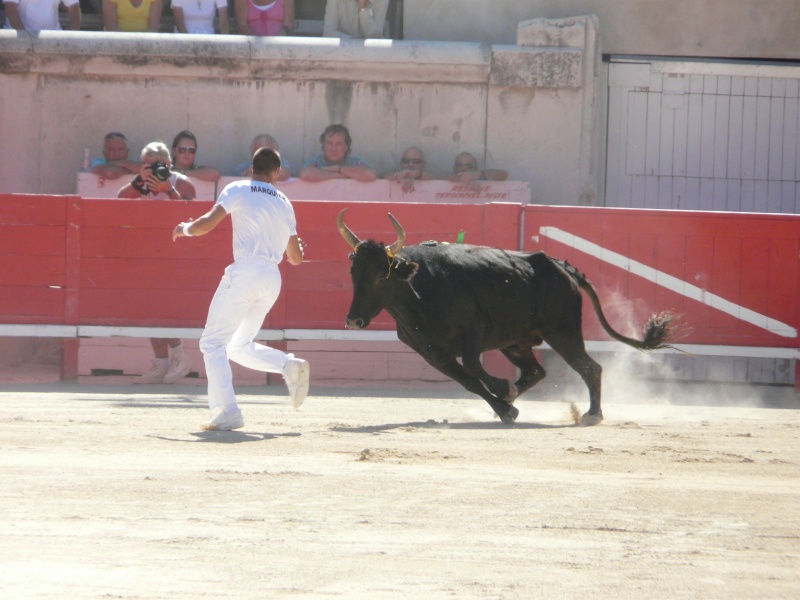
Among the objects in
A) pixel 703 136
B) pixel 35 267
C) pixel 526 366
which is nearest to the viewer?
pixel 526 366

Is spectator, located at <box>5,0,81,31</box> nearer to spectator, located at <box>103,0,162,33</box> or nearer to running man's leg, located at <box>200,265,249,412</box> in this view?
spectator, located at <box>103,0,162,33</box>

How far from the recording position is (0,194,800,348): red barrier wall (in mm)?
11562

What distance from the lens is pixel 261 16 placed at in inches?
571

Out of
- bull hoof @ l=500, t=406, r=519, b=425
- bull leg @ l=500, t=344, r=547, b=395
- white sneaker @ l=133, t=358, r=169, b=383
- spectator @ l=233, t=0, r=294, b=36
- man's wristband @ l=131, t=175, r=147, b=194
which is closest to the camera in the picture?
bull hoof @ l=500, t=406, r=519, b=425

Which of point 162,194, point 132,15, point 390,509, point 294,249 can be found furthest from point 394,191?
point 390,509

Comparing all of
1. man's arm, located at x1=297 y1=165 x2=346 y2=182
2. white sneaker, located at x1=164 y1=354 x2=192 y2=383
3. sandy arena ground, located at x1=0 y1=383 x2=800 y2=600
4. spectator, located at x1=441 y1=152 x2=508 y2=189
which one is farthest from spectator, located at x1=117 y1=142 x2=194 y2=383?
spectator, located at x1=441 y1=152 x2=508 y2=189

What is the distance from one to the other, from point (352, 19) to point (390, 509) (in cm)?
997

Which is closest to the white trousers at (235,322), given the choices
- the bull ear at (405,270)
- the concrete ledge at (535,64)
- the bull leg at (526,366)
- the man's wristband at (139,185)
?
the bull ear at (405,270)

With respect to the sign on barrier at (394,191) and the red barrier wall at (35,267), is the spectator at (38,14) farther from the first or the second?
the red barrier wall at (35,267)

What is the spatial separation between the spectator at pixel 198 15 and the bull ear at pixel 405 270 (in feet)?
22.2

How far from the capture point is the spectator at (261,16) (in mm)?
14484

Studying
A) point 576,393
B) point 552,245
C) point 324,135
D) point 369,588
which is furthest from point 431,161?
point 369,588

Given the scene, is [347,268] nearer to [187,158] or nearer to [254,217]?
[187,158]

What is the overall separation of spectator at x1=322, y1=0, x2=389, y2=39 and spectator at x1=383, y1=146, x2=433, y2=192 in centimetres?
172
